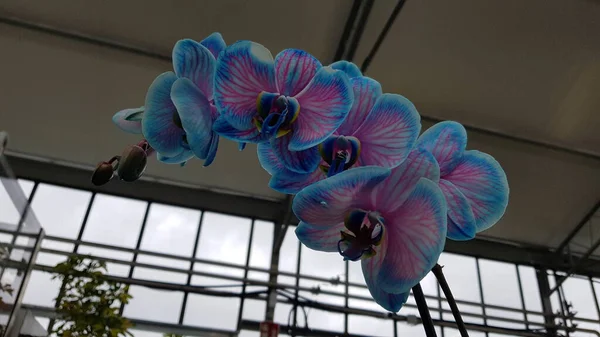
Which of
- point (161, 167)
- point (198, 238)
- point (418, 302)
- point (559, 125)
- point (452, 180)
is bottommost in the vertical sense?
point (418, 302)

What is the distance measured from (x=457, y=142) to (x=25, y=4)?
16.9 feet

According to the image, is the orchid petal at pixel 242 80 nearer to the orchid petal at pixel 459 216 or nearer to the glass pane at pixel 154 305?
the orchid petal at pixel 459 216

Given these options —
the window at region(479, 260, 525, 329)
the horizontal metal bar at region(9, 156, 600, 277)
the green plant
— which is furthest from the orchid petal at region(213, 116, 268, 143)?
the window at region(479, 260, 525, 329)

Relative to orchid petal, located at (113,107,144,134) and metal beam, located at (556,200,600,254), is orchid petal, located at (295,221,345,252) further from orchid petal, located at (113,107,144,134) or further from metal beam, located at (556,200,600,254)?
metal beam, located at (556,200,600,254)

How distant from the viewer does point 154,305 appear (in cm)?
611

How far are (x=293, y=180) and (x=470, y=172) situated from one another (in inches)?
6.1

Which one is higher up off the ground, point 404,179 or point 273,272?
point 273,272

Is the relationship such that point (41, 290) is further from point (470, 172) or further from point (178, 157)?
point (470, 172)

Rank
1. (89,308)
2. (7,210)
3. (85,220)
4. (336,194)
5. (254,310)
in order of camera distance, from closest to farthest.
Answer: (336,194)
(7,210)
(89,308)
(254,310)
(85,220)

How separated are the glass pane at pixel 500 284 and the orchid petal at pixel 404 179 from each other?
7.67m

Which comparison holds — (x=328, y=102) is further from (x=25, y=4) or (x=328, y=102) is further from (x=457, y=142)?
(x=25, y=4)

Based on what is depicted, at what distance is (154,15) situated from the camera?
4.69m

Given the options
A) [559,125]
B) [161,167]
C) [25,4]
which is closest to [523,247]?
[559,125]

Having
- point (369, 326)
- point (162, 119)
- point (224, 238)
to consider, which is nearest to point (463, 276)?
point (369, 326)
